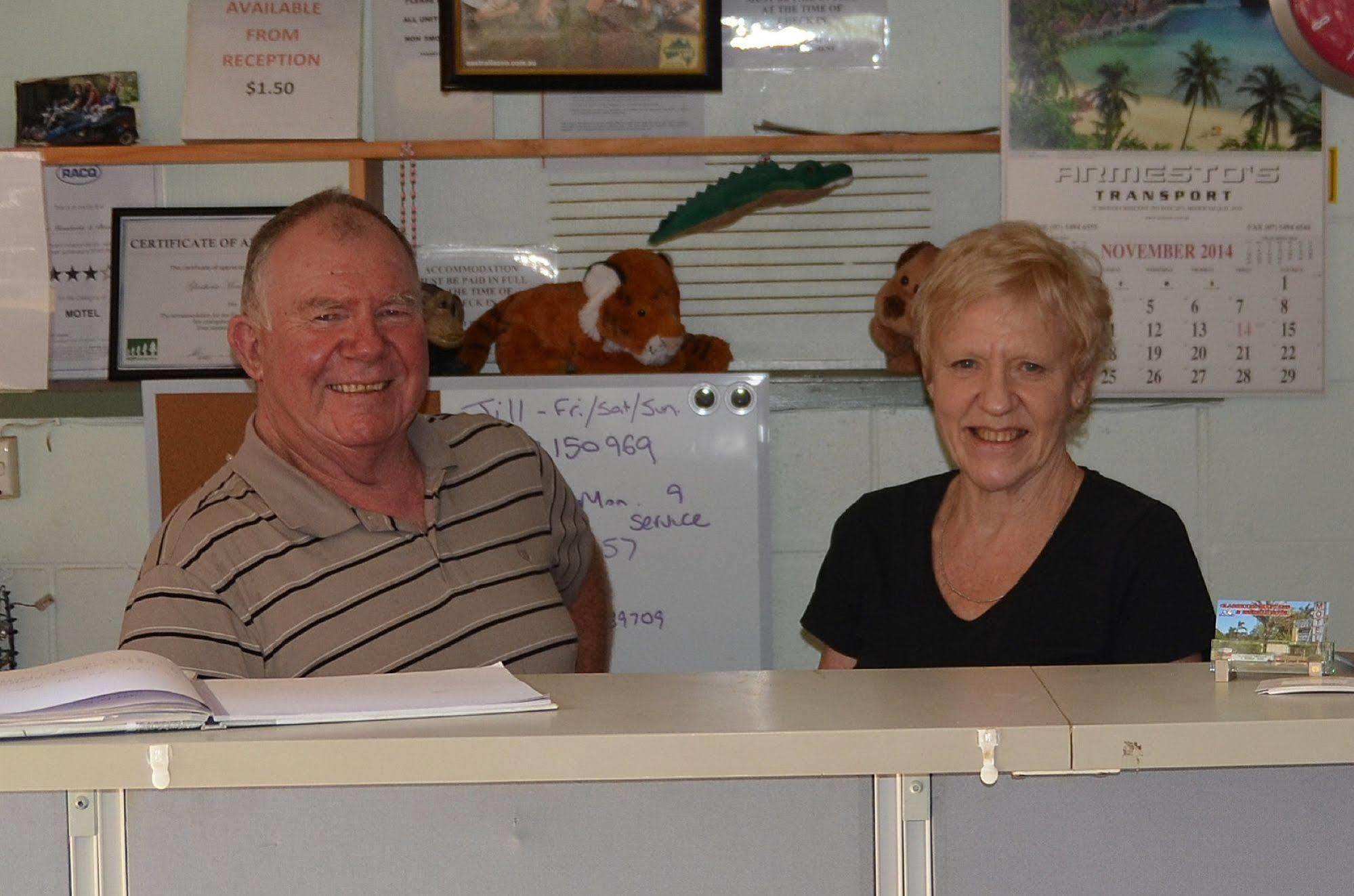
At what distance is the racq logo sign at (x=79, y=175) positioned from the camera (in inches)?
98.9

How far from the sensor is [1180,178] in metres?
2.50

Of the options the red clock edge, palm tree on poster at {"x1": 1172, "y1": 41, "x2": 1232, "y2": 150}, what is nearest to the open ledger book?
palm tree on poster at {"x1": 1172, "y1": 41, "x2": 1232, "y2": 150}

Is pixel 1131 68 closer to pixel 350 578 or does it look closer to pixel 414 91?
pixel 414 91

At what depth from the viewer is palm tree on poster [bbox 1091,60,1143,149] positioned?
8.13 feet

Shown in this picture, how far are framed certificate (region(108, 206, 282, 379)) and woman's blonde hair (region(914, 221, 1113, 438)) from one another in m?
1.37

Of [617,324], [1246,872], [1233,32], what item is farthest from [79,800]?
[1233,32]

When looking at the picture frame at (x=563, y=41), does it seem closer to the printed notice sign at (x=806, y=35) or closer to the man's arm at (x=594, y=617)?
the printed notice sign at (x=806, y=35)

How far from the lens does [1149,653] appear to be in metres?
1.48

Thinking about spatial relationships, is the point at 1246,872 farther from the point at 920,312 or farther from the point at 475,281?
the point at 475,281

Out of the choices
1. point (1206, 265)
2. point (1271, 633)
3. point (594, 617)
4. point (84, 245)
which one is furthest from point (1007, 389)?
point (84, 245)

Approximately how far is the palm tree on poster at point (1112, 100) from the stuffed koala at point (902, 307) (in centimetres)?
39

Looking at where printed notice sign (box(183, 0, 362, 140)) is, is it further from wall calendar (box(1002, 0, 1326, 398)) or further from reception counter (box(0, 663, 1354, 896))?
reception counter (box(0, 663, 1354, 896))

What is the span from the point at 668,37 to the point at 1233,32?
1018 millimetres

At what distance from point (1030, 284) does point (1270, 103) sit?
3.93ft
